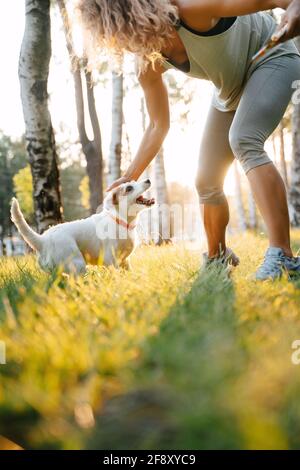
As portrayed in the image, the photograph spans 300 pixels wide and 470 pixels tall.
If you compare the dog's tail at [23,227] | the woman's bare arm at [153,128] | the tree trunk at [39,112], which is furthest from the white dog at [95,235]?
the tree trunk at [39,112]

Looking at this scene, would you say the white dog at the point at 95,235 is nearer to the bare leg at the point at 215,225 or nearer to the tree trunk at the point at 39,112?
the bare leg at the point at 215,225

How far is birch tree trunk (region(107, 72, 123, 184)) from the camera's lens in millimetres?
10773

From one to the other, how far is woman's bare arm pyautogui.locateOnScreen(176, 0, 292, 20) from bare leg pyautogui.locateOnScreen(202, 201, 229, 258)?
152cm

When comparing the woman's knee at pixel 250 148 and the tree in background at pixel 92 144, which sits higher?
the tree in background at pixel 92 144

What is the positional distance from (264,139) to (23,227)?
79.2 inches

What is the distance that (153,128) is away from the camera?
13.4 feet

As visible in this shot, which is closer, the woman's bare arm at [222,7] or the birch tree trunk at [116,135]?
the woman's bare arm at [222,7]

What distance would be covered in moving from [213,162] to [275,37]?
131 centimetres

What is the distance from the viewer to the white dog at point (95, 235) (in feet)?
13.5

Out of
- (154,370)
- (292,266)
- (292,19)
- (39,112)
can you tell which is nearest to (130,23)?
(292,19)

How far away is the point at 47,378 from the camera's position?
1.36 metres

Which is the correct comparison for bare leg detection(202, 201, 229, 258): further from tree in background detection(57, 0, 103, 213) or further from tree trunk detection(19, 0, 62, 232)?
tree in background detection(57, 0, 103, 213)

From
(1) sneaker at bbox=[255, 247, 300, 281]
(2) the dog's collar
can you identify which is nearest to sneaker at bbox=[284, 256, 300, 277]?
(1) sneaker at bbox=[255, 247, 300, 281]
